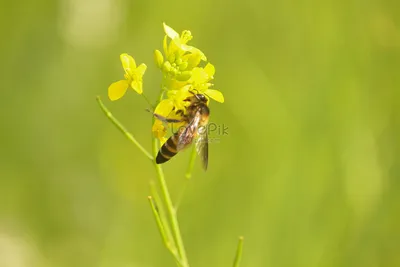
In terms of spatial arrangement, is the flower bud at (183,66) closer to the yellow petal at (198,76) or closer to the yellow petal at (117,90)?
the yellow petal at (198,76)

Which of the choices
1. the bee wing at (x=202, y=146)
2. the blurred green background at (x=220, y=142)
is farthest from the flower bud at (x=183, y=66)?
the blurred green background at (x=220, y=142)

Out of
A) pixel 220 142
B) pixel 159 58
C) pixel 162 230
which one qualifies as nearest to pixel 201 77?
pixel 159 58

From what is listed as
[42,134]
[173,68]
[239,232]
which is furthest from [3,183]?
[173,68]

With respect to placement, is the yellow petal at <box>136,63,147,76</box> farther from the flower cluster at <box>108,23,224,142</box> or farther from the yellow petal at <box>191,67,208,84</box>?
the yellow petal at <box>191,67,208,84</box>

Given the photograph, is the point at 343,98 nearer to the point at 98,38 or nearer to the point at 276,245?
the point at 276,245

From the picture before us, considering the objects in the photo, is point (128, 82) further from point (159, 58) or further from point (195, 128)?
point (195, 128)

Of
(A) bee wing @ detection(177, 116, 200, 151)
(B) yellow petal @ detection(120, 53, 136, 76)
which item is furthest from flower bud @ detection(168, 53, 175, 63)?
(A) bee wing @ detection(177, 116, 200, 151)
